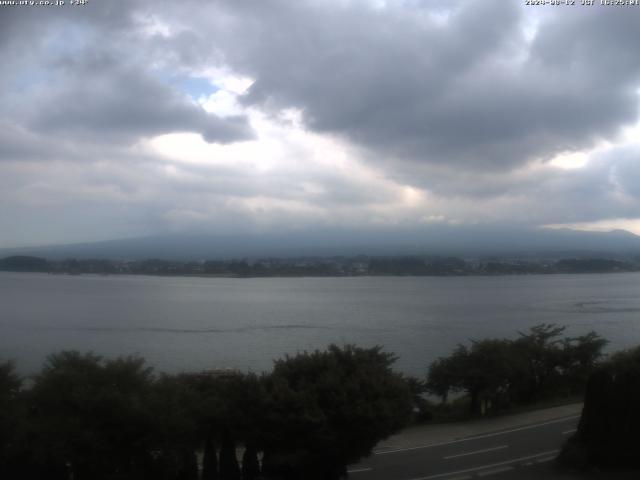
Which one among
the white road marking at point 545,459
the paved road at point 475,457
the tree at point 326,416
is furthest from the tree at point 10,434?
the white road marking at point 545,459

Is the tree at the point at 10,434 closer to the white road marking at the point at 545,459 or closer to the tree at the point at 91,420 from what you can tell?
the tree at the point at 91,420

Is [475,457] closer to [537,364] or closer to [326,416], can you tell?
[326,416]

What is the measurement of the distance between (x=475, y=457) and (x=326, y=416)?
3079 millimetres

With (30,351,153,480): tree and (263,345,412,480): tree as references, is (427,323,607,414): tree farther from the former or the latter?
(30,351,153,480): tree

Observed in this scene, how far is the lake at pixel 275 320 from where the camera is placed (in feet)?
92.4

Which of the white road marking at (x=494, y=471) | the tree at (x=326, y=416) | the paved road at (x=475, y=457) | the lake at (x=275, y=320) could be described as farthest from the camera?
the lake at (x=275, y=320)

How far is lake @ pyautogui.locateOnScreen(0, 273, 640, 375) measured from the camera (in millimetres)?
28156

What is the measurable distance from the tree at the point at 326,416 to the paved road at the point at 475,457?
41.5 inches

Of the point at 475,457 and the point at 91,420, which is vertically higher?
the point at 91,420

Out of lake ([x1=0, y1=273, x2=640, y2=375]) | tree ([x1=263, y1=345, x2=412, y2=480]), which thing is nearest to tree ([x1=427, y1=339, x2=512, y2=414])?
tree ([x1=263, y1=345, x2=412, y2=480])

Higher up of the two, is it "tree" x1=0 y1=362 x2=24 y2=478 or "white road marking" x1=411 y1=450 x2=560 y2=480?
"tree" x1=0 y1=362 x2=24 y2=478

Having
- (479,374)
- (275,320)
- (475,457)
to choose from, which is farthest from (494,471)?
(275,320)

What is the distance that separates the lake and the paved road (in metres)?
11.2

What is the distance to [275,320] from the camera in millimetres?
39531
